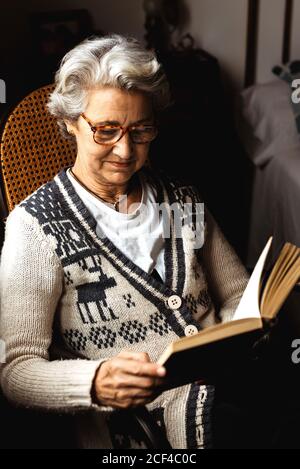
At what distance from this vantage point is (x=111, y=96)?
1275mm

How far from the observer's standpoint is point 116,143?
4.30 feet

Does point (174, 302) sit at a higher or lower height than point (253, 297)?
lower

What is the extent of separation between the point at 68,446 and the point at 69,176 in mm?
597

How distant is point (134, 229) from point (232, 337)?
0.50m

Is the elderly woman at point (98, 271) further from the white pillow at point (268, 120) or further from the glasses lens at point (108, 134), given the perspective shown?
the white pillow at point (268, 120)

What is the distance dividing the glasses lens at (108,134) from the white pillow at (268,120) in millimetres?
1357

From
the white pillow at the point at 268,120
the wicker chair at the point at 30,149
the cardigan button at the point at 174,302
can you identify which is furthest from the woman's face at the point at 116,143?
the white pillow at the point at 268,120

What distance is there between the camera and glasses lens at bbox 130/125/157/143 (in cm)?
133

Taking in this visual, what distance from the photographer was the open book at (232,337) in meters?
0.95

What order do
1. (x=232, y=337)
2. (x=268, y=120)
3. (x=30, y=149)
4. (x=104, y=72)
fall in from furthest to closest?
1. (x=268, y=120)
2. (x=30, y=149)
3. (x=104, y=72)
4. (x=232, y=337)

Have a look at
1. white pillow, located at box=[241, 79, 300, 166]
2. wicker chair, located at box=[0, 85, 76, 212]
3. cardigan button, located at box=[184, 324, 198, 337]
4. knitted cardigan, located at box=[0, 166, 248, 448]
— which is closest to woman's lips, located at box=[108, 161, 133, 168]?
knitted cardigan, located at box=[0, 166, 248, 448]

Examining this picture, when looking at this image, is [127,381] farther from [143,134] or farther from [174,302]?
[143,134]

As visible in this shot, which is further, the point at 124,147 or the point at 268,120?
the point at 268,120

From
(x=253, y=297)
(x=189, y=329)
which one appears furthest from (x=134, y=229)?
(x=253, y=297)
